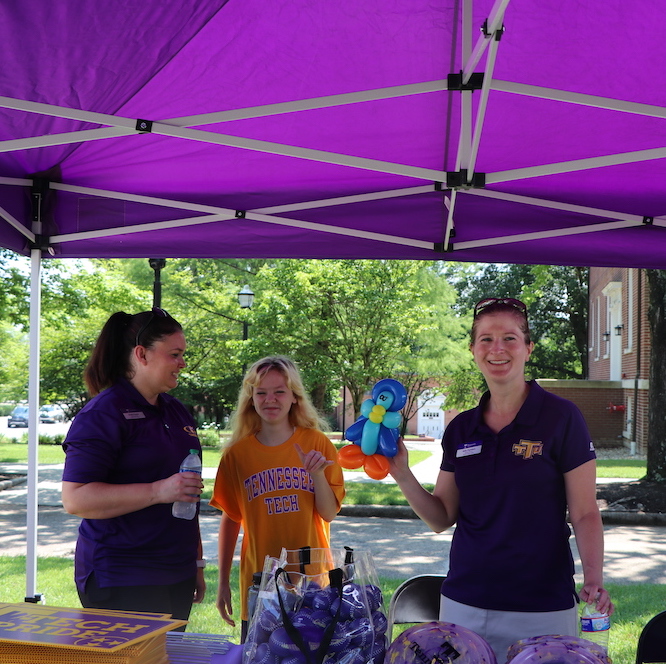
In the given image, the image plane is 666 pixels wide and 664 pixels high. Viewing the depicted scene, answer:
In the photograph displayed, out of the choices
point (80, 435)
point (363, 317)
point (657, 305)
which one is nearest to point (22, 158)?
point (80, 435)

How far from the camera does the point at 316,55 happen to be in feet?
8.73

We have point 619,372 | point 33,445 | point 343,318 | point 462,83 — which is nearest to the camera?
point 462,83

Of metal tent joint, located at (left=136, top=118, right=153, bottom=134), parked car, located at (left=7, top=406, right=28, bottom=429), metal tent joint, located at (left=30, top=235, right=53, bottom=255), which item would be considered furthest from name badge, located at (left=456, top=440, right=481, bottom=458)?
parked car, located at (left=7, top=406, right=28, bottom=429)

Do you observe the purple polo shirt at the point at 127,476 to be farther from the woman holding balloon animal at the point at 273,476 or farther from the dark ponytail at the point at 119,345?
the woman holding balloon animal at the point at 273,476

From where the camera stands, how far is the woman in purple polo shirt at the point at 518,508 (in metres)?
2.34

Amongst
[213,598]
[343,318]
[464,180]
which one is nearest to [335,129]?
[464,180]

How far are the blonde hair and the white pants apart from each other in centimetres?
115

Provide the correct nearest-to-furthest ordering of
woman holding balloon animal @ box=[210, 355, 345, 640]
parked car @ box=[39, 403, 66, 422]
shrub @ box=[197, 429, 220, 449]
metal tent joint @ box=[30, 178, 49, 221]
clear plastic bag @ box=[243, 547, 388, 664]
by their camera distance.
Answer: clear plastic bag @ box=[243, 547, 388, 664]
woman holding balloon animal @ box=[210, 355, 345, 640]
metal tent joint @ box=[30, 178, 49, 221]
shrub @ box=[197, 429, 220, 449]
parked car @ box=[39, 403, 66, 422]

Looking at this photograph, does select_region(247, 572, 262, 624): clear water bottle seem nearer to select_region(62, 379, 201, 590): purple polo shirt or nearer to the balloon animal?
the balloon animal

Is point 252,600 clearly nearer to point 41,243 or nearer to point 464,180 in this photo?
point 464,180

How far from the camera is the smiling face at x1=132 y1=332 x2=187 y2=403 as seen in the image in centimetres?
281

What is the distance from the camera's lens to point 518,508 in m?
2.34

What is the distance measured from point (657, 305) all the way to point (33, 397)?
9.57 m

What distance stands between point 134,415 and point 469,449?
1.23m
